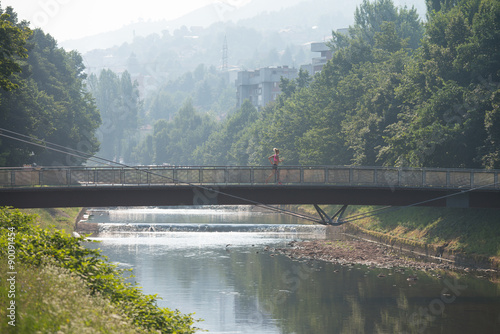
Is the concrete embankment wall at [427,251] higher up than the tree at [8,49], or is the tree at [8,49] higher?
the tree at [8,49]

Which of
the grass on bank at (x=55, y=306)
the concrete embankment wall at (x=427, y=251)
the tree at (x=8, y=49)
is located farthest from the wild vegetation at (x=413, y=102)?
the grass on bank at (x=55, y=306)

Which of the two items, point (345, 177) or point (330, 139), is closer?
point (345, 177)

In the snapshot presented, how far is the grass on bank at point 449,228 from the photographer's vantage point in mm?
53594

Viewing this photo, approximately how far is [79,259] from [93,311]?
6.26 meters

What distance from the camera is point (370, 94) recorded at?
86.1m

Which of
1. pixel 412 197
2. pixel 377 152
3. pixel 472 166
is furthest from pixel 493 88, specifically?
pixel 377 152

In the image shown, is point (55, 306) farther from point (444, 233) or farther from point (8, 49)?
point (444, 233)

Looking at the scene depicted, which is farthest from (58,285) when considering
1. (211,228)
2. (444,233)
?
(211,228)

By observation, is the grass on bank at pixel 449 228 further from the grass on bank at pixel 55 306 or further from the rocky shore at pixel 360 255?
the grass on bank at pixel 55 306

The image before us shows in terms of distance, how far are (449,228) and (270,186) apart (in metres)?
20.3

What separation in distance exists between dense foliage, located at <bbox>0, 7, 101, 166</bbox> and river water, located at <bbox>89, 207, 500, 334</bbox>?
15.0 m

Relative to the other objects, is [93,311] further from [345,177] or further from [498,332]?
[345,177]

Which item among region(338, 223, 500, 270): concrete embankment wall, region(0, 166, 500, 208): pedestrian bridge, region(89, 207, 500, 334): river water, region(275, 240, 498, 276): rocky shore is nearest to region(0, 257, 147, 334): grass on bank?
region(89, 207, 500, 334): river water

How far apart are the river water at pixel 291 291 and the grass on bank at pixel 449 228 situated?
16.6 feet
